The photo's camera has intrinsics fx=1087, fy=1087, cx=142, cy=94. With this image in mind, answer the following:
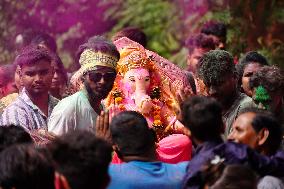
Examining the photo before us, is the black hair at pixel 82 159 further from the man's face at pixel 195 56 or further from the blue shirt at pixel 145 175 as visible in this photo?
the man's face at pixel 195 56

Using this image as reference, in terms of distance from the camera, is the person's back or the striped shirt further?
the striped shirt

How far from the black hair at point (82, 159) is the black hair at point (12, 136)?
2.82 feet

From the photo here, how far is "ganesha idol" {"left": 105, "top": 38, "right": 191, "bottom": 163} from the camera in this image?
8.97 m

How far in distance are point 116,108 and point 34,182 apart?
323 cm

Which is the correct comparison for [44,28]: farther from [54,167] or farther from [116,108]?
[54,167]

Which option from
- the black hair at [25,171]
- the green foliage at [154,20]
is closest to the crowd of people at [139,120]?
the black hair at [25,171]

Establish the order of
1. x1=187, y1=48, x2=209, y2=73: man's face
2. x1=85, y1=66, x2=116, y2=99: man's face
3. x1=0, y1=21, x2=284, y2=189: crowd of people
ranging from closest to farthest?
x1=0, y1=21, x2=284, y2=189: crowd of people < x1=85, y1=66, x2=116, y2=99: man's face < x1=187, y1=48, x2=209, y2=73: man's face

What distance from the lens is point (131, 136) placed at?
6824 millimetres

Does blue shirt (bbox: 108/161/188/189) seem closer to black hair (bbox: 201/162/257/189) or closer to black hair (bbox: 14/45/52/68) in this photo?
black hair (bbox: 201/162/257/189)

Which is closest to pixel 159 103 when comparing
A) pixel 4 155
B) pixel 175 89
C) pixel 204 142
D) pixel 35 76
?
pixel 175 89

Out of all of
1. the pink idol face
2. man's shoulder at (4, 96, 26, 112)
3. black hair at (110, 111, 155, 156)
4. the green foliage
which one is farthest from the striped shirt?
the green foliage

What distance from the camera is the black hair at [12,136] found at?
6.72 m

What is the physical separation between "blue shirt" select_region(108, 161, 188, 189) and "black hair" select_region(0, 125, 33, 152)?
59 cm

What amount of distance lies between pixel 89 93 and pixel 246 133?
Result: 6.09ft
